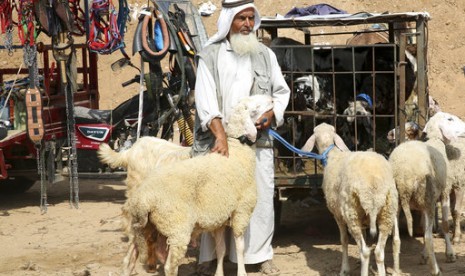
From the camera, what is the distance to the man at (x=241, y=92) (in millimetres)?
7211

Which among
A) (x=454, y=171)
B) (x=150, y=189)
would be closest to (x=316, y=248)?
(x=454, y=171)

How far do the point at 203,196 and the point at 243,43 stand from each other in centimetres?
144

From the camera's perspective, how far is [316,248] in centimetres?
860

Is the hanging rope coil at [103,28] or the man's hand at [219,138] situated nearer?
the man's hand at [219,138]

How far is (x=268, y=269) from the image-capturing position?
25.0 ft

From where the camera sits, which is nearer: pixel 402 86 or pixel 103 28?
pixel 402 86

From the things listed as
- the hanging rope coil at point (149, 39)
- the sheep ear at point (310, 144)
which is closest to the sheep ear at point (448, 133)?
the sheep ear at point (310, 144)

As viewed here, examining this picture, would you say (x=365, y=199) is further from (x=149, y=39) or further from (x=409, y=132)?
(x=149, y=39)

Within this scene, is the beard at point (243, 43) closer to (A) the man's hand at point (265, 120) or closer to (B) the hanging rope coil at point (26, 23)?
(A) the man's hand at point (265, 120)

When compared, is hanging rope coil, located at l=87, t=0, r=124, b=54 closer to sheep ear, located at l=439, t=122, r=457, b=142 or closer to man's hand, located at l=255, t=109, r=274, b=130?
man's hand, located at l=255, t=109, r=274, b=130

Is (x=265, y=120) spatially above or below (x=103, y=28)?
below

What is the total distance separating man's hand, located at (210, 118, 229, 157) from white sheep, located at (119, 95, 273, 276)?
5 centimetres

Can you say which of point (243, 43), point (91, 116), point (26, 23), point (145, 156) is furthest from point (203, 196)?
point (91, 116)

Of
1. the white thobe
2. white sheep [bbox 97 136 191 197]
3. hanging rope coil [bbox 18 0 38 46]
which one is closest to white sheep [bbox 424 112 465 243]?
the white thobe
